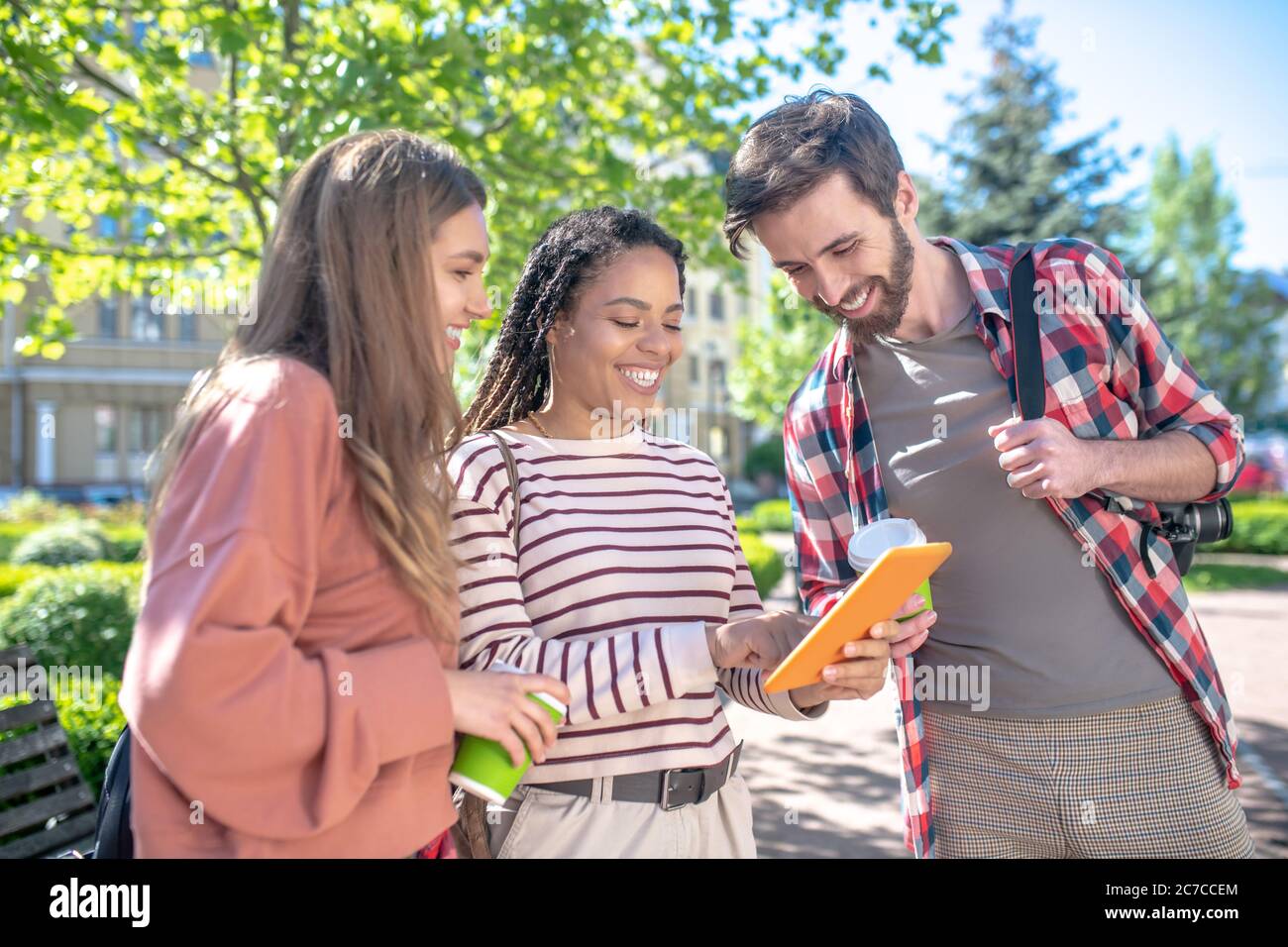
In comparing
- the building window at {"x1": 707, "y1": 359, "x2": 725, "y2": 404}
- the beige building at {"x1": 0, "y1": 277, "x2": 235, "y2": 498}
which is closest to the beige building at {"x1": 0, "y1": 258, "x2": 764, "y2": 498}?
the beige building at {"x1": 0, "y1": 277, "x2": 235, "y2": 498}

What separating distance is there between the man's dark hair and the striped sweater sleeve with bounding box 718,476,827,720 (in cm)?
66

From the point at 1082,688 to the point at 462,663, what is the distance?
1.23 m

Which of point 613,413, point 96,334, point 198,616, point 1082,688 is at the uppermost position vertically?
point 96,334

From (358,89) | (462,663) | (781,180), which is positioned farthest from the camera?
(358,89)

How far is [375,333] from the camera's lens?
145 centimetres

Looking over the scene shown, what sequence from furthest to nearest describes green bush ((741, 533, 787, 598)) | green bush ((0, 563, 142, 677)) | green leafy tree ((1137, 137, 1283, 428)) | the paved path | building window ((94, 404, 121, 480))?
building window ((94, 404, 121, 480)) → green leafy tree ((1137, 137, 1283, 428)) → green bush ((741, 533, 787, 598)) → green bush ((0, 563, 142, 677)) → the paved path

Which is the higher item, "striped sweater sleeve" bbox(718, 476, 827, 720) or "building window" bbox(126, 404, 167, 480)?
"building window" bbox(126, 404, 167, 480)

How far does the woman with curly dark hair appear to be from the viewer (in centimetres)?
171

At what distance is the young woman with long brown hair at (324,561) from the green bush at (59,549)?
475 inches

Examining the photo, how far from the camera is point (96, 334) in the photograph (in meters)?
31.8

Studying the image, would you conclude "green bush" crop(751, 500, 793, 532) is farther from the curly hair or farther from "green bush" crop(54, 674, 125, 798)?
the curly hair

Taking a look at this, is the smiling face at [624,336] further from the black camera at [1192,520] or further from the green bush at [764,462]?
the green bush at [764,462]
